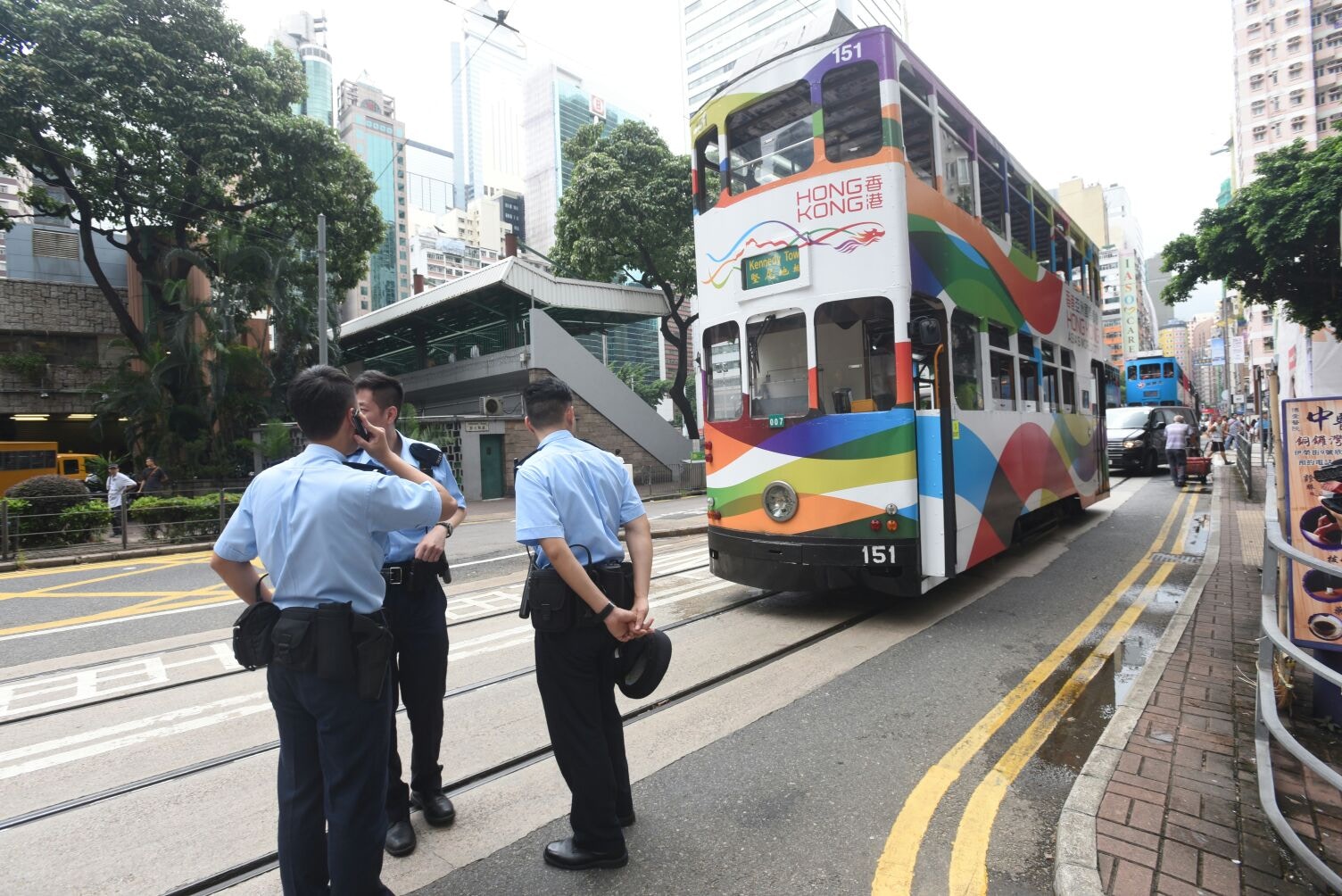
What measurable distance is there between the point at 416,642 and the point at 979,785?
2.63 m

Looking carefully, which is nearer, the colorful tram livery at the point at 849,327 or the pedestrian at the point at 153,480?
the colorful tram livery at the point at 849,327

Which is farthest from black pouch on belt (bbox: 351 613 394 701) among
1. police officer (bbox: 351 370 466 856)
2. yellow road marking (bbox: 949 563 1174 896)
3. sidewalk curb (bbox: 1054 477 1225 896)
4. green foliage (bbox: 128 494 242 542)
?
green foliage (bbox: 128 494 242 542)

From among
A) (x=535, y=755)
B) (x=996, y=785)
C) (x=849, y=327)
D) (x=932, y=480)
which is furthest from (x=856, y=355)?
(x=535, y=755)

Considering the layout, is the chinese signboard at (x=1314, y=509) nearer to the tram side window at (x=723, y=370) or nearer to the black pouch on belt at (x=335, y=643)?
→ the tram side window at (x=723, y=370)

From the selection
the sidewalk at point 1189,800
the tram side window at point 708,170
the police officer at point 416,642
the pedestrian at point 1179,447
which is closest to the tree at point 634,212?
the pedestrian at point 1179,447

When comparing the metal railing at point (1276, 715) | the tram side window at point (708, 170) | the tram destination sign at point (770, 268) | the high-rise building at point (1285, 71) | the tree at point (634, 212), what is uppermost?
the high-rise building at point (1285, 71)

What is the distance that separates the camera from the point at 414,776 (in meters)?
2.97

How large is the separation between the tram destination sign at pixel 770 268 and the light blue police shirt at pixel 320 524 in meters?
4.42

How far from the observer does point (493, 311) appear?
24.3m

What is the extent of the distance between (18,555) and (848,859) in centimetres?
1410

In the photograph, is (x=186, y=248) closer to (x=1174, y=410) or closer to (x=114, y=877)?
(x=114, y=877)

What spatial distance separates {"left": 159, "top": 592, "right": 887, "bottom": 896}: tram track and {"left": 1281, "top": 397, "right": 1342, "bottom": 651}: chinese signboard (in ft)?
9.56

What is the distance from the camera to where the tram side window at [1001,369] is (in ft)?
23.0

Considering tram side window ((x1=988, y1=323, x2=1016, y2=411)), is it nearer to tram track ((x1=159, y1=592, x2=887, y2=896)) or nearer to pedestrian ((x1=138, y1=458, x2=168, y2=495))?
tram track ((x1=159, y1=592, x2=887, y2=896))
